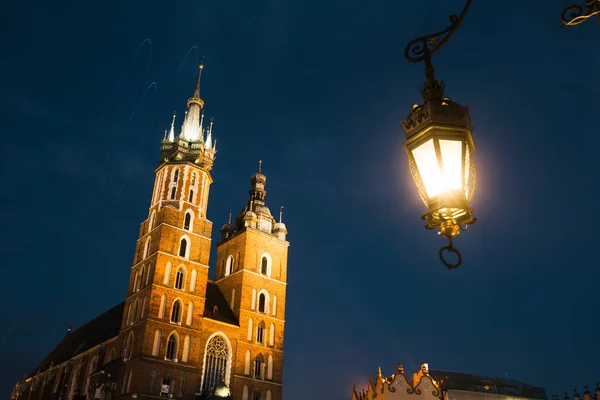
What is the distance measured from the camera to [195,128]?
5103 centimetres

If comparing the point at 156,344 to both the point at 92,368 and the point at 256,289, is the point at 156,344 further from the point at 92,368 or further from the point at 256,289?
the point at 92,368

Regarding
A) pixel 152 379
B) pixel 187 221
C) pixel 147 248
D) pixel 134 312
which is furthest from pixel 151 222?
pixel 152 379

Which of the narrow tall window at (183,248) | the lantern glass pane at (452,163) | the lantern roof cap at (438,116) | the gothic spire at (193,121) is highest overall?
the gothic spire at (193,121)

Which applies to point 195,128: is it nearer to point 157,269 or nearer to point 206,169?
point 206,169

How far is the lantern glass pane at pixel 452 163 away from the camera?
3996 millimetres

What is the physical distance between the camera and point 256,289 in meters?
45.3

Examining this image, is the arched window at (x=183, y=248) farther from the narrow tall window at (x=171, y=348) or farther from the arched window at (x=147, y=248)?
the narrow tall window at (x=171, y=348)

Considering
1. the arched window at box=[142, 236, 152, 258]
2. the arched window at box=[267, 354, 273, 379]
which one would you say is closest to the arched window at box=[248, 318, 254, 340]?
the arched window at box=[267, 354, 273, 379]

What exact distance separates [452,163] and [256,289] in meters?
42.4

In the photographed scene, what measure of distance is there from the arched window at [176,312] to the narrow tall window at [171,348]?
1160mm

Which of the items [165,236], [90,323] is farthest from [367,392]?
[90,323]

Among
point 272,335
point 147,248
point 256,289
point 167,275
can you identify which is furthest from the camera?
point 256,289

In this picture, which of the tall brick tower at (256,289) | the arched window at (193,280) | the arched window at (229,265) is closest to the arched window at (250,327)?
the tall brick tower at (256,289)

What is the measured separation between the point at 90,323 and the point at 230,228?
72.2 feet
